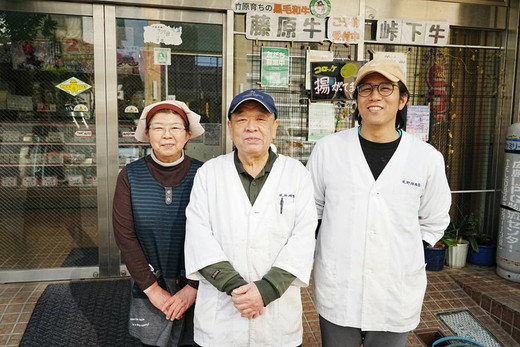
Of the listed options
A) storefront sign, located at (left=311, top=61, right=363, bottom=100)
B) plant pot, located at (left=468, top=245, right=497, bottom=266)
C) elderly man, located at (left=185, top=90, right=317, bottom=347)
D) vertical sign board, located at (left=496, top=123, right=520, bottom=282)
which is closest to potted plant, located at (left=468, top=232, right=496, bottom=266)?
plant pot, located at (left=468, top=245, right=497, bottom=266)

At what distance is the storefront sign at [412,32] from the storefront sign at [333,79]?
490 millimetres

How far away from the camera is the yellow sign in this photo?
4219 mm

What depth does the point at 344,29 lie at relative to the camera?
14.9ft

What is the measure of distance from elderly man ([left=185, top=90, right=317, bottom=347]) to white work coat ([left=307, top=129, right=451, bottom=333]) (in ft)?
0.75

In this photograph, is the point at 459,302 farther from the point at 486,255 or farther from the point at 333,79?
the point at 333,79

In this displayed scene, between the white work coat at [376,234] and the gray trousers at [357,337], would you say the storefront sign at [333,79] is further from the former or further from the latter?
the gray trousers at [357,337]

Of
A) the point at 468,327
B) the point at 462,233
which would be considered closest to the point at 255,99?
the point at 468,327

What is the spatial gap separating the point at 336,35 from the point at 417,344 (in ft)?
10.3

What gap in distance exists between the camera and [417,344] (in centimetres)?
346

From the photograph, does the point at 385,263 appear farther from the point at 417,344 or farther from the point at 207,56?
the point at 207,56

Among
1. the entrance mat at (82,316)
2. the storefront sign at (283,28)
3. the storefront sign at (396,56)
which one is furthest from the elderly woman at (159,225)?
the storefront sign at (396,56)

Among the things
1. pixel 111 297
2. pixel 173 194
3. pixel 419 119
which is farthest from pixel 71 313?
pixel 419 119

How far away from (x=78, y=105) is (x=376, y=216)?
11.0 ft

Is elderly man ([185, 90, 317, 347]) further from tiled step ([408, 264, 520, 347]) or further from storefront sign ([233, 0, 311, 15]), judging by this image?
storefront sign ([233, 0, 311, 15])
